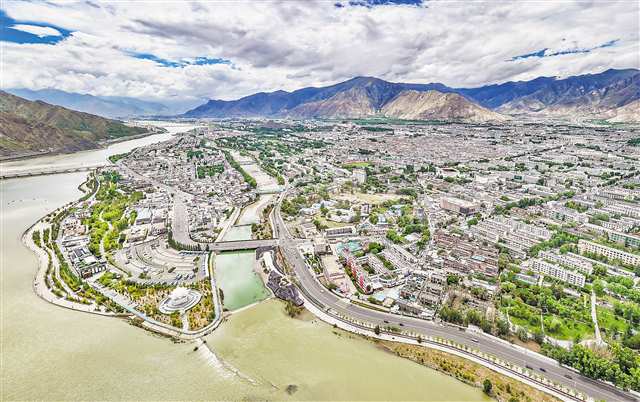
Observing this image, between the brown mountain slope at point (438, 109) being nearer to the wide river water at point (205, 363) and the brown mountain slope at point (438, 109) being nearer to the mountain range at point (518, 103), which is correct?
the mountain range at point (518, 103)

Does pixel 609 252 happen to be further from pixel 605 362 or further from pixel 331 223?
pixel 331 223

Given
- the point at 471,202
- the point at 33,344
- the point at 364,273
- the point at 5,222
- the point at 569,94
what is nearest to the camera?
the point at 33,344

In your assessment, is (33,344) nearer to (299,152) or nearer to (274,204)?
(274,204)

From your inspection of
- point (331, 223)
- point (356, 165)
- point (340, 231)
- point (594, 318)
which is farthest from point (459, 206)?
point (356, 165)

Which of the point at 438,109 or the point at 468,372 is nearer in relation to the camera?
the point at 468,372

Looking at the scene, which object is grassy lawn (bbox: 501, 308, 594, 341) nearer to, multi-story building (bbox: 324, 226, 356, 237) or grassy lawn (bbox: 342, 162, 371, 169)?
multi-story building (bbox: 324, 226, 356, 237)

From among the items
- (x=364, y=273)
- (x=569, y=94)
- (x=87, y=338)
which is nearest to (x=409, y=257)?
(x=364, y=273)
